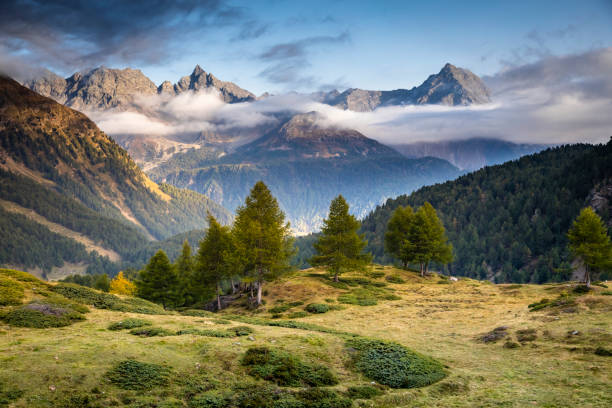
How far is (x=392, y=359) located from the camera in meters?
19.0

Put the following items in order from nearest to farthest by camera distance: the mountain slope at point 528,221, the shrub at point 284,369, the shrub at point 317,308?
1. the shrub at point 284,369
2. the shrub at point 317,308
3. the mountain slope at point 528,221

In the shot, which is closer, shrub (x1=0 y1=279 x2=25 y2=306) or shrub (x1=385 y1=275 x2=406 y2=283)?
shrub (x1=0 y1=279 x2=25 y2=306)

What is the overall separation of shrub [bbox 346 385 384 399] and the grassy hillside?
0.22 ft

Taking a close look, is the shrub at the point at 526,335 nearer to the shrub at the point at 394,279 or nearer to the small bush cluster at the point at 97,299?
the small bush cluster at the point at 97,299

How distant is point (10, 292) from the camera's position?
915 inches

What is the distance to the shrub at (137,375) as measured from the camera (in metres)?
14.2

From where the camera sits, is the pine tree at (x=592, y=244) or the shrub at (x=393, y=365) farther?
the pine tree at (x=592, y=244)

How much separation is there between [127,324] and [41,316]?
497 centimetres

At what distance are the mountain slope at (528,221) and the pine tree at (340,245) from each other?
102 meters

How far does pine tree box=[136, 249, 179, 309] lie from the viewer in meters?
58.9

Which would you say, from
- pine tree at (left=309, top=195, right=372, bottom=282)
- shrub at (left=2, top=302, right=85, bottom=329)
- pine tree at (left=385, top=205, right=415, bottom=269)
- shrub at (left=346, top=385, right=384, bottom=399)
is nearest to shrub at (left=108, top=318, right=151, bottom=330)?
shrub at (left=2, top=302, right=85, bottom=329)

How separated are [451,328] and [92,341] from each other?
29.1 m

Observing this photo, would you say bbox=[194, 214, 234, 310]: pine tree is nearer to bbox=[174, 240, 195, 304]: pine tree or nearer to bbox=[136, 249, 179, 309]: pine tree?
bbox=[136, 249, 179, 309]: pine tree

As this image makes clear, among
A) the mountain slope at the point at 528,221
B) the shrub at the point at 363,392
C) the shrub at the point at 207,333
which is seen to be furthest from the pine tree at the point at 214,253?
the mountain slope at the point at 528,221
